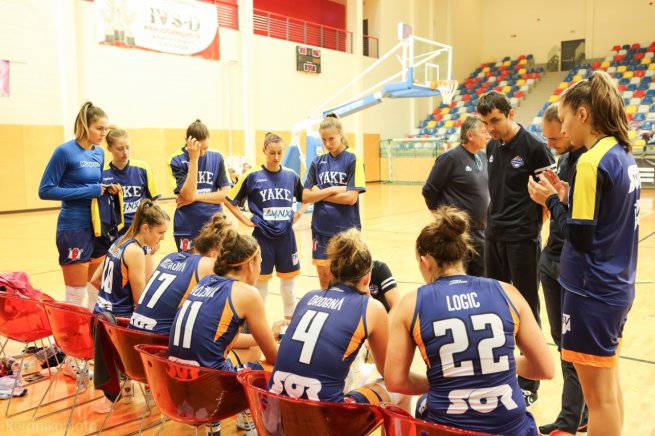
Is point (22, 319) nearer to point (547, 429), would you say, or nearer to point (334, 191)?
point (334, 191)

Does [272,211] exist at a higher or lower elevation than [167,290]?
higher

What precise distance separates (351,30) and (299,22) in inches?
87.2

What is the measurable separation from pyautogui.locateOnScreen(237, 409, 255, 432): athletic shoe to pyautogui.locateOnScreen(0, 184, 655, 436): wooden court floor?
0.06 metres

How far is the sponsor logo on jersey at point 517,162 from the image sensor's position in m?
3.43

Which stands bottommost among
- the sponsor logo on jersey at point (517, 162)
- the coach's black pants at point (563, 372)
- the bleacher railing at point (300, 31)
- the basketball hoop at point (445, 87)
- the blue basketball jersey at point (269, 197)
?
the coach's black pants at point (563, 372)

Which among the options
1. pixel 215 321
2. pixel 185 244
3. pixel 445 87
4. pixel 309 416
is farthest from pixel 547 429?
pixel 445 87

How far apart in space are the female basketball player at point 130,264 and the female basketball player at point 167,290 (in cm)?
37

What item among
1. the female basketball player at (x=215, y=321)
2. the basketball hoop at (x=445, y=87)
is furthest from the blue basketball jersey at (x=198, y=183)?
the basketball hoop at (x=445, y=87)

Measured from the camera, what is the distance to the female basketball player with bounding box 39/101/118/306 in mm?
4227

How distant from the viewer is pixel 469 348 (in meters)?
1.90

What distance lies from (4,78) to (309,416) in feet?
46.4

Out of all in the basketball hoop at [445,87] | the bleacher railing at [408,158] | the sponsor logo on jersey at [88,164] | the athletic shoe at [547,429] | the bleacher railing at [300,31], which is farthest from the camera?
the bleacher railing at [408,158]

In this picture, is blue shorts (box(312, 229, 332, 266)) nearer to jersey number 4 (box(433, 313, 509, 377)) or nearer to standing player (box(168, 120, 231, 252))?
standing player (box(168, 120, 231, 252))

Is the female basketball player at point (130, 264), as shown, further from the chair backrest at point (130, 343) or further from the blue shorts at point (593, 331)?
the blue shorts at point (593, 331)
